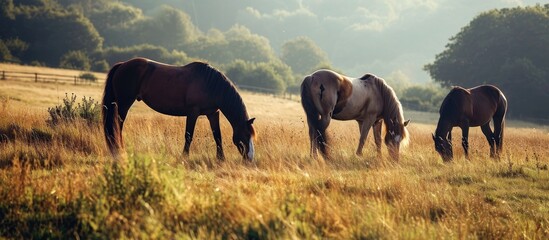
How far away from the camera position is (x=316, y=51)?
130 metres

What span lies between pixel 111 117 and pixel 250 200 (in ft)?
17.4

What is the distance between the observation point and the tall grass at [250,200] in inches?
185

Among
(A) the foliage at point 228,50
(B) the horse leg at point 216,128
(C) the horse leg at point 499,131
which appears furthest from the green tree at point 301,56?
(B) the horse leg at point 216,128

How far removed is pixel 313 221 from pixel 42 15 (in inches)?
2762

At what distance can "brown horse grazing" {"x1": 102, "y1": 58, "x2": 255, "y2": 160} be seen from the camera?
9.51 meters

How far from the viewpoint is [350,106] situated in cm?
1102

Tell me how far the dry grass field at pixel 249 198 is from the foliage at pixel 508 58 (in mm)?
39564

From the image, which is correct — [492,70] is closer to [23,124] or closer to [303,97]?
[303,97]

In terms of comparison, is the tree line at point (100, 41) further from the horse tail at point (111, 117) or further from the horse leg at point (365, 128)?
the horse leg at point (365, 128)

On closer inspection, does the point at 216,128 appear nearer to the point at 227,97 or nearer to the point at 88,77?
Result: the point at 227,97

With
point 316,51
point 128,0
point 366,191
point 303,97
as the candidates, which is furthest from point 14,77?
point 128,0

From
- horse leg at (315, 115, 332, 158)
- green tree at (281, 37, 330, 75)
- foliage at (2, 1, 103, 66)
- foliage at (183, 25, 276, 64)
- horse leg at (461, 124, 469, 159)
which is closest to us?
horse leg at (315, 115, 332, 158)

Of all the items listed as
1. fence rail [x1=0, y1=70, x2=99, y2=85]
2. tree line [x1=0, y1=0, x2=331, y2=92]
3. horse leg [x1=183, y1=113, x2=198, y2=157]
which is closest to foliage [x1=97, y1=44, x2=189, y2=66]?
tree line [x1=0, y1=0, x2=331, y2=92]

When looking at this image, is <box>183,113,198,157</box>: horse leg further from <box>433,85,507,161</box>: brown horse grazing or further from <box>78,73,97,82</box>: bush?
<box>78,73,97,82</box>: bush
